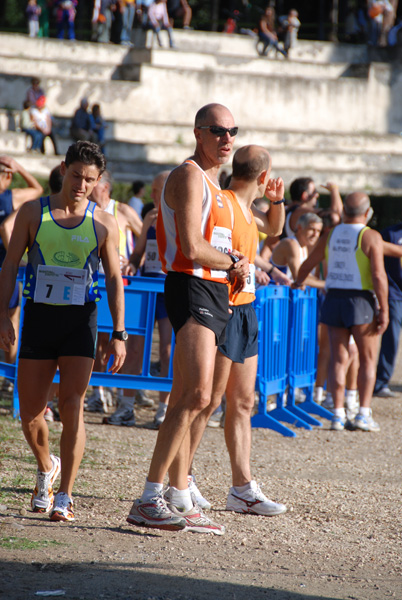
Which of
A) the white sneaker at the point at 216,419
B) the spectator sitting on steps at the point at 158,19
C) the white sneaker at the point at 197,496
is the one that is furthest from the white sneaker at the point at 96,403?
the spectator sitting on steps at the point at 158,19

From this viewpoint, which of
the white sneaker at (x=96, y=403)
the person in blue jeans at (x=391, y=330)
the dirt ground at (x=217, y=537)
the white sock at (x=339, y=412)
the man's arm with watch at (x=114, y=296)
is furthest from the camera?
the person in blue jeans at (x=391, y=330)

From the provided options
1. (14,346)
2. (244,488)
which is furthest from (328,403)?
(244,488)

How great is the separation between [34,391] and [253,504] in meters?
1.46

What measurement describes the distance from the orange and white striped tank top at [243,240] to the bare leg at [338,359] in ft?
11.1

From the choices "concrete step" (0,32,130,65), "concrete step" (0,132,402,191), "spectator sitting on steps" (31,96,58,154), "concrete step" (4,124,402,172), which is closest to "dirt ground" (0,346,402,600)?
"spectator sitting on steps" (31,96,58,154)

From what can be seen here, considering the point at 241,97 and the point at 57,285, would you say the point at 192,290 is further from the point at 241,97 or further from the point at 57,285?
the point at 241,97

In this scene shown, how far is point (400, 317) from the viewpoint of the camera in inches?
428


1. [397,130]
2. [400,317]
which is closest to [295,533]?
[400,317]

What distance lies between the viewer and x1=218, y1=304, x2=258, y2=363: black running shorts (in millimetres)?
5254

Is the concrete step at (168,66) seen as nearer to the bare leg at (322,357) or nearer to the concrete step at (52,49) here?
the concrete step at (52,49)

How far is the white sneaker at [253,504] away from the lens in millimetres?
5461

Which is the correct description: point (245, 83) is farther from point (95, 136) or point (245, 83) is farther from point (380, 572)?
point (380, 572)

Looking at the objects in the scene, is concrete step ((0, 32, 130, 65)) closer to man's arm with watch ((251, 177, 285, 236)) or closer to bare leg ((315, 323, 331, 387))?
bare leg ((315, 323, 331, 387))

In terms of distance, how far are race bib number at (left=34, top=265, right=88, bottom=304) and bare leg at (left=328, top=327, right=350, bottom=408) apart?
414 cm
